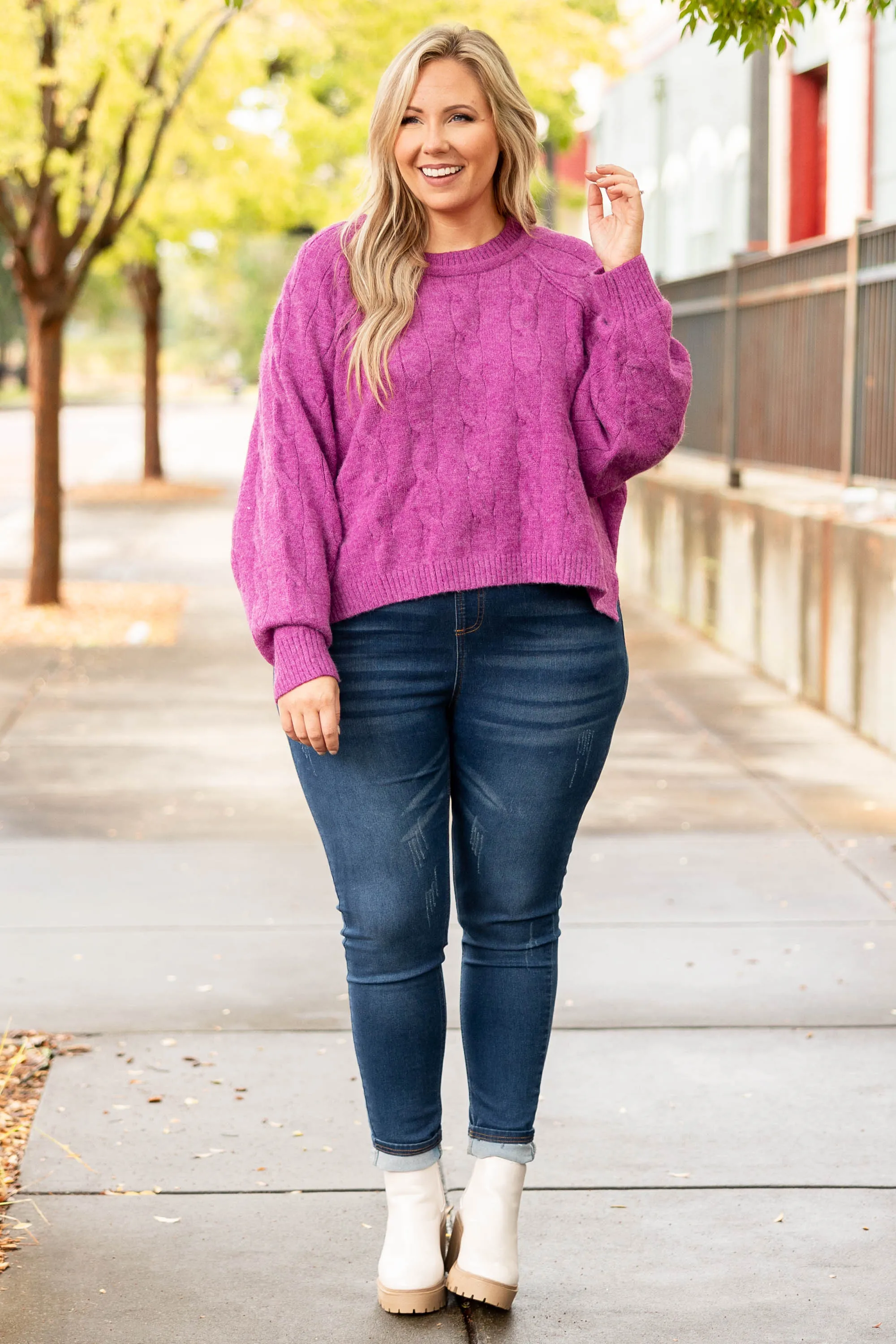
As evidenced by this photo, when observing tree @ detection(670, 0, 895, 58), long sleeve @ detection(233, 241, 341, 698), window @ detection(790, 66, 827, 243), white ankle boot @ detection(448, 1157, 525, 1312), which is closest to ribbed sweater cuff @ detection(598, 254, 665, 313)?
long sleeve @ detection(233, 241, 341, 698)

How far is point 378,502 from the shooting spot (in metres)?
2.75

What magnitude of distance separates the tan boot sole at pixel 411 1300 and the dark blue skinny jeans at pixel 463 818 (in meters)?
0.19

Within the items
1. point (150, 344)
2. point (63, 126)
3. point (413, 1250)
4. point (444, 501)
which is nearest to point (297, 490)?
point (444, 501)

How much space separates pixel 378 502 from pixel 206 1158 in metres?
1.48

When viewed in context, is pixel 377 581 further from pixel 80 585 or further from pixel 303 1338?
pixel 80 585

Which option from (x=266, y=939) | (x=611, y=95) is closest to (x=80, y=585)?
(x=266, y=939)

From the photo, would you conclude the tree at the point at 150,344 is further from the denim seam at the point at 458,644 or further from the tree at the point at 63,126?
the denim seam at the point at 458,644

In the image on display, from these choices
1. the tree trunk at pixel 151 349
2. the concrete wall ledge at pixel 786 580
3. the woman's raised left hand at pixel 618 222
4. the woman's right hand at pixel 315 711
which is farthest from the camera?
the tree trunk at pixel 151 349

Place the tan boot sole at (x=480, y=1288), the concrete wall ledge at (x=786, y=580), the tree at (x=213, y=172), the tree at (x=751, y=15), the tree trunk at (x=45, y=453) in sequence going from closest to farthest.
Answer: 1. the tan boot sole at (x=480, y=1288)
2. the tree at (x=751, y=15)
3. the concrete wall ledge at (x=786, y=580)
4. the tree trunk at (x=45, y=453)
5. the tree at (x=213, y=172)

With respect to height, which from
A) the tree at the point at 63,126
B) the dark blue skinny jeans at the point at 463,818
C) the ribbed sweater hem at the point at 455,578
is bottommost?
the dark blue skinny jeans at the point at 463,818

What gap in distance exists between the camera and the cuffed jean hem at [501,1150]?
298 cm

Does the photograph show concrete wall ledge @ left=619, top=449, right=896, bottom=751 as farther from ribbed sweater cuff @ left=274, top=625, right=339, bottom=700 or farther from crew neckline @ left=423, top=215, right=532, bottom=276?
ribbed sweater cuff @ left=274, top=625, right=339, bottom=700

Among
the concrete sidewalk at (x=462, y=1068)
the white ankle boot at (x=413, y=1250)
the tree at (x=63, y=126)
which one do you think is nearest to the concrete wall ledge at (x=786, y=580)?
the concrete sidewalk at (x=462, y=1068)

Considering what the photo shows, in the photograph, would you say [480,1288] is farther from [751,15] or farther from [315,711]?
[751,15]
